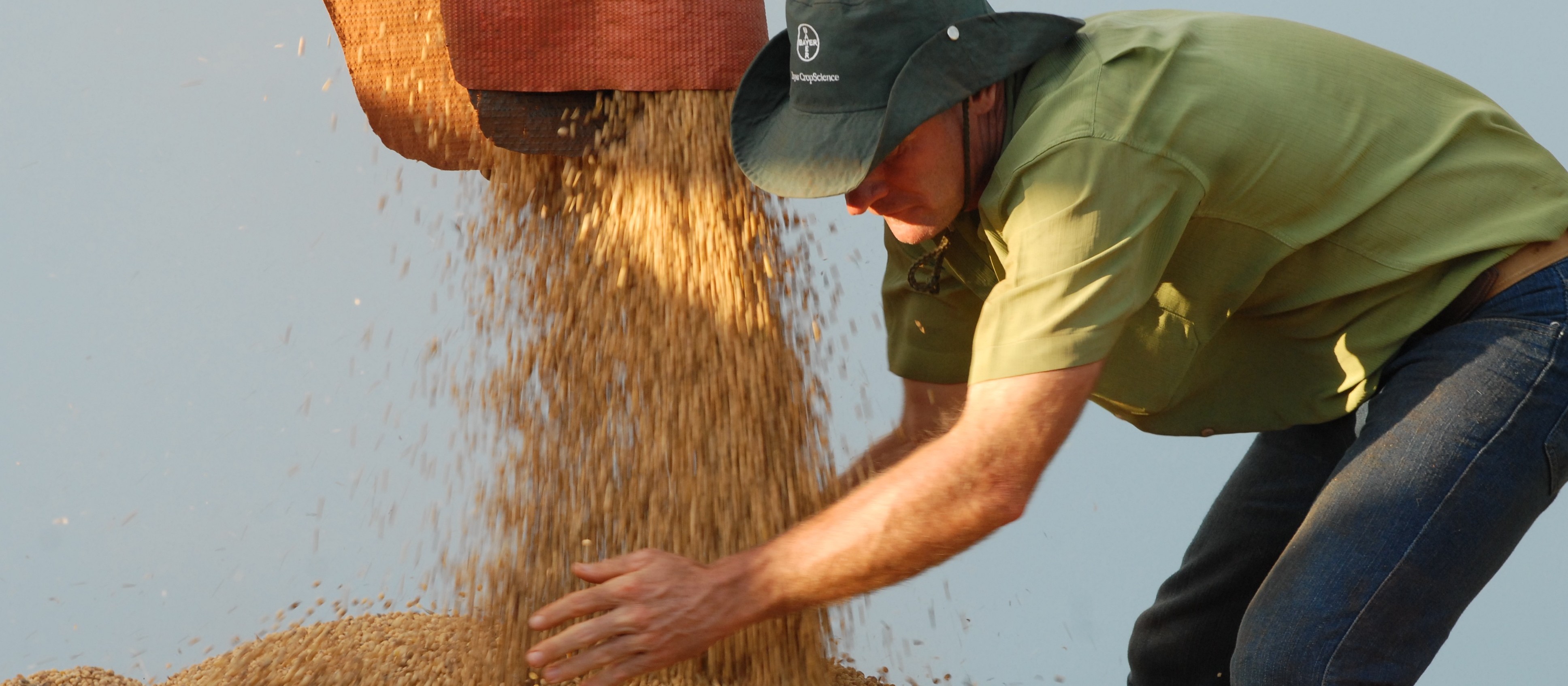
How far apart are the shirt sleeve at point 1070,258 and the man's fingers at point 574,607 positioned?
18.7 inches

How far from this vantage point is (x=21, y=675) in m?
2.19

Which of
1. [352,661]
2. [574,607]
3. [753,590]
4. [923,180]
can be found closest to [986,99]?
[923,180]

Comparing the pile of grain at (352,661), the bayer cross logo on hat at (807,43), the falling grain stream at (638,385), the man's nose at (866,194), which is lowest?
the pile of grain at (352,661)

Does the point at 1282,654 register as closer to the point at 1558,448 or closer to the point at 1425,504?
the point at 1425,504

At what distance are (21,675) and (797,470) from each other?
1359mm

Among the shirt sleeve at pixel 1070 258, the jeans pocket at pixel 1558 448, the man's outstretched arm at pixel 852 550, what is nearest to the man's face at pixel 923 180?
the shirt sleeve at pixel 1070 258

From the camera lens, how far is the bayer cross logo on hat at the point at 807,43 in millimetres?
1517

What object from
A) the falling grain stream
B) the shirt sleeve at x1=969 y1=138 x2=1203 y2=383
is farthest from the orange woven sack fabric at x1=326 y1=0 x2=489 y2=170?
the shirt sleeve at x1=969 y1=138 x2=1203 y2=383

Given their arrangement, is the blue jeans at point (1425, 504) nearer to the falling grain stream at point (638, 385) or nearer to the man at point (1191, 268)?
the man at point (1191, 268)

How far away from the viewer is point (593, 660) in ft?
4.80

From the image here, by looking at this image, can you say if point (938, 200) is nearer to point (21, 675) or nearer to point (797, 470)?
point (797, 470)

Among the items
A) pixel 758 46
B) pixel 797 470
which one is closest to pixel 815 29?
pixel 758 46

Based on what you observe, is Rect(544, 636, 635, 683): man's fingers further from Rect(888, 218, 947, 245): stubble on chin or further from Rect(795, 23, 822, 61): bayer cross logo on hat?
Rect(795, 23, 822, 61): bayer cross logo on hat

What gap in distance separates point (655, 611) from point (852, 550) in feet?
0.73
